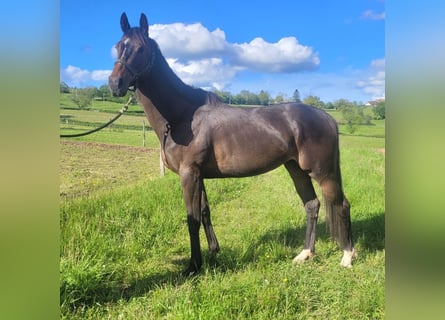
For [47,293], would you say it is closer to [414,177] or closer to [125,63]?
[414,177]

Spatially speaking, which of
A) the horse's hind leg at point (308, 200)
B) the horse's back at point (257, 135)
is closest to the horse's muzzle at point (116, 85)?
the horse's back at point (257, 135)

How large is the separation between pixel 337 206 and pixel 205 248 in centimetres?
165

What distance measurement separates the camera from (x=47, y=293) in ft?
5.43

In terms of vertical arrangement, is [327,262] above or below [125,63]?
below

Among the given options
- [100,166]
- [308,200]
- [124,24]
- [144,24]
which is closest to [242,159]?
[308,200]

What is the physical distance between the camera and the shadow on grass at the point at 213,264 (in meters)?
2.86

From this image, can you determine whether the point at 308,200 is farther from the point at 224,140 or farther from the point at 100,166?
the point at 100,166

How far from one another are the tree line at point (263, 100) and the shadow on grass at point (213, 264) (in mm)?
1462

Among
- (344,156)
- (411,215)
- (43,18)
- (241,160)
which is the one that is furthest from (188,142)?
(344,156)

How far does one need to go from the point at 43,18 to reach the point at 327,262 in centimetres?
359

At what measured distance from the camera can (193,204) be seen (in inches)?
134

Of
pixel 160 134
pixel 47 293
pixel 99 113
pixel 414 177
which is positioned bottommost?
pixel 47 293

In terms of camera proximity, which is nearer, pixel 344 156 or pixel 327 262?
pixel 327 262

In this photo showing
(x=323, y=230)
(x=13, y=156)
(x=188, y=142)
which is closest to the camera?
(x=13, y=156)
